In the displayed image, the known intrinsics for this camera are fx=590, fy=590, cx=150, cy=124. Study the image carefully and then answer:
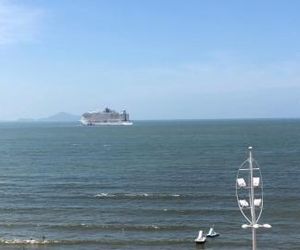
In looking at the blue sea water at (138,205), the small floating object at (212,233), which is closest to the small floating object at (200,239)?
the blue sea water at (138,205)

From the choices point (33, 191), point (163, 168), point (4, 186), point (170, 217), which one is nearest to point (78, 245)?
point (170, 217)

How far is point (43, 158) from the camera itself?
131375 mm

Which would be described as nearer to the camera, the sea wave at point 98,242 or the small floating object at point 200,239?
the small floating object at point 200,239

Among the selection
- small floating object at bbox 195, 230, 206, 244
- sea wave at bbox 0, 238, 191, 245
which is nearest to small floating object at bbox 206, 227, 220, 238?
small floating object at bbox 195, 230, 206, 244

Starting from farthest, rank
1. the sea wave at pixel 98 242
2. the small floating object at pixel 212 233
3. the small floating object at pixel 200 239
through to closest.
Result: 1. the small floating object at pixel 212 233
2. the sea wave at pixel 98 242
3. the small floating object at pixel 200 239

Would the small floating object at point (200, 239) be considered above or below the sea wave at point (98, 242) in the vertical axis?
above

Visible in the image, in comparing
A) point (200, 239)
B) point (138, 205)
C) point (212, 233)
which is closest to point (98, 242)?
point (200, 239)

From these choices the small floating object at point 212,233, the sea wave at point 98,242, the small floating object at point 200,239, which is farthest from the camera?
the small floating object at point 212,233

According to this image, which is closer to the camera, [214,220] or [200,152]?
[214,220]

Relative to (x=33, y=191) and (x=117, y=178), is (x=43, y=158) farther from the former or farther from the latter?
(x=33, y=191)

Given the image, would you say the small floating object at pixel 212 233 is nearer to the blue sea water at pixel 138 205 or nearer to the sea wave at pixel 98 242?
the blue sea water at pixel 138 205

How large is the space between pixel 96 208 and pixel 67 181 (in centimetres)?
2469

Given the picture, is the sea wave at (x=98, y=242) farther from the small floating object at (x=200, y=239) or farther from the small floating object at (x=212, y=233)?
the small floating object at (x=212, y=233)

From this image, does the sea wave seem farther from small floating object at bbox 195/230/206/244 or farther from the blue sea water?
small floating object at bbox 195/230/206/244
